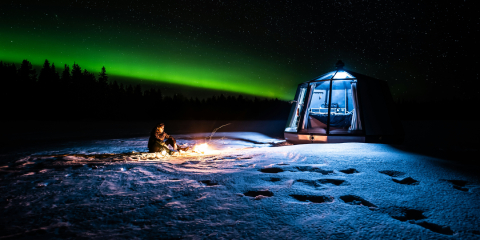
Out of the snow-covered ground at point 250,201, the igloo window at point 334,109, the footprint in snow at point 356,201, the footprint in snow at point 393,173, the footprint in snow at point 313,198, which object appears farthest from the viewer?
the igloo window at point 334,109

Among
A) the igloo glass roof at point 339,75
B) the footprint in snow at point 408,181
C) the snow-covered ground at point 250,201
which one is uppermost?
the igloo glass roof at point 339,75

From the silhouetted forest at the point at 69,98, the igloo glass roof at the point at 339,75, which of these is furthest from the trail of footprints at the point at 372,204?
the silhouetted forest at the point at 69,98

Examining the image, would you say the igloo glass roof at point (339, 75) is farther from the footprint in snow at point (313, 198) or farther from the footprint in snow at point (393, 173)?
the footprint in snow at point (313, 198)

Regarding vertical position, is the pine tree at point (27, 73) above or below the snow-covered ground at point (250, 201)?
above

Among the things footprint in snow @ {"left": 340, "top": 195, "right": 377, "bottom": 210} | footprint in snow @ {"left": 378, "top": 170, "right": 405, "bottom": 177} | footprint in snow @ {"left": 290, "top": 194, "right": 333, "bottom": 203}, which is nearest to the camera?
footprint in snow @ {"left": 340, "top": 195, "right": 377, "bottom": 210}

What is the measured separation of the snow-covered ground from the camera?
1952 mm

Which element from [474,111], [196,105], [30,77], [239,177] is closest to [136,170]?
[239,177]

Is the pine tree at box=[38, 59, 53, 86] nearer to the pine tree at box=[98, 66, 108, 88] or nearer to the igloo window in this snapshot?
the pine tree at box=[98, 66, 108, 88]

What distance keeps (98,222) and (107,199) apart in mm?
628

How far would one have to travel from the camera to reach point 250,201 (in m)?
2.58

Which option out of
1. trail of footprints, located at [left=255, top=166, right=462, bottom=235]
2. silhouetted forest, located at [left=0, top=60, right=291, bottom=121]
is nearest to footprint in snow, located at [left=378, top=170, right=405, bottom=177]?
trail of footprints, located at [left=255, top=166, right=462, bottom=235]

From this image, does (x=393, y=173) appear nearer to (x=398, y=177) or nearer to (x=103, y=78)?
(x=398, y=177)

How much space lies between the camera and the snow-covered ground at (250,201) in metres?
1.95

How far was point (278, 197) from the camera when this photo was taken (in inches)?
105
